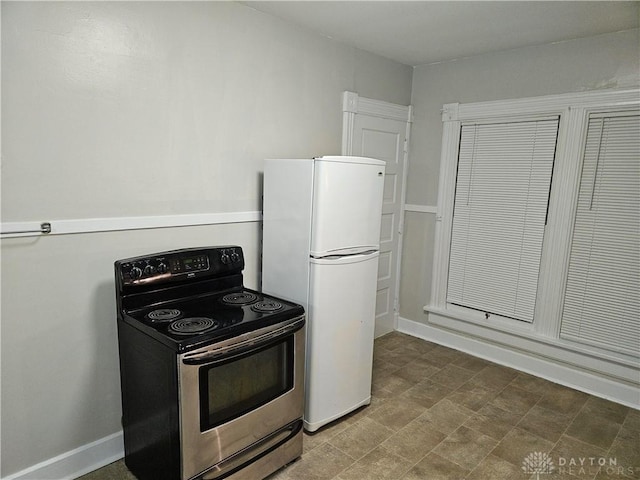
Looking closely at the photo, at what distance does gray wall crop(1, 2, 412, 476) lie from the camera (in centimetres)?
176

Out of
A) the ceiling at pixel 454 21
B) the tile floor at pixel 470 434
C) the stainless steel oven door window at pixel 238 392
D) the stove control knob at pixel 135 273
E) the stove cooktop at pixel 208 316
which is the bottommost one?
the tile floor at pixel 470 434

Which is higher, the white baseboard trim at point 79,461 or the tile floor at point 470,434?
the white baseboard trim at point 79,461

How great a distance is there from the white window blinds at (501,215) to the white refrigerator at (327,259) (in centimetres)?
132

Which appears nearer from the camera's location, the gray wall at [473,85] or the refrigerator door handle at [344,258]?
the refrigerator door handle at [344,258]

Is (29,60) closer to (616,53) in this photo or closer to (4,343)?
(4,343)

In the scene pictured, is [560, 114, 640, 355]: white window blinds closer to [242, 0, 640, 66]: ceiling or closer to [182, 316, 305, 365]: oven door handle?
[242, 0, 640, 66]: ceiling

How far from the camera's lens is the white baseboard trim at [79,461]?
6.33 feet

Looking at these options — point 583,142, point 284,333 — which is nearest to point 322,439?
point 284,333

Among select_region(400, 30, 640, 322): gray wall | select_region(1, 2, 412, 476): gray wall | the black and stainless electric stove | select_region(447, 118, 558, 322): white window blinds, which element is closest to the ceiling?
select_region(400, 30, 640, 322): gray wall

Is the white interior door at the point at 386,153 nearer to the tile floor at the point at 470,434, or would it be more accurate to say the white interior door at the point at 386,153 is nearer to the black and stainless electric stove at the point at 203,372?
the tile floor at the point at 470,434

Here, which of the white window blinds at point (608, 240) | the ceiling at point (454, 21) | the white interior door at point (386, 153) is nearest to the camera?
the ceiling at point (454, 21)

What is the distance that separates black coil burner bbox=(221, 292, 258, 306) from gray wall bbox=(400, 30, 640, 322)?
6.91ft

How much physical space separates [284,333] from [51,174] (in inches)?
50.0

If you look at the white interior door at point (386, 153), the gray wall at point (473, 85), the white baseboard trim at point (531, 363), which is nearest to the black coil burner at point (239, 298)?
the white interior door at point (386, 153)
